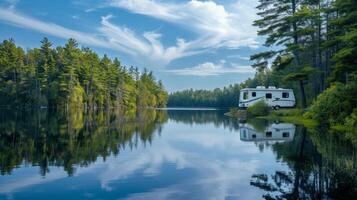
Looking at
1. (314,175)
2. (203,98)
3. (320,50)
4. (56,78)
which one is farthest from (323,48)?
(203,98)

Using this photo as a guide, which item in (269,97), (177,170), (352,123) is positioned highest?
(269,97)

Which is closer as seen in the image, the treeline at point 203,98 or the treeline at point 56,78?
the treeline at point 56,78

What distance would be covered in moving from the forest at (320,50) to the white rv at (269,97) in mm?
4002

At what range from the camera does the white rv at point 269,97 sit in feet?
140

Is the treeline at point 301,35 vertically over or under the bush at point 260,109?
over

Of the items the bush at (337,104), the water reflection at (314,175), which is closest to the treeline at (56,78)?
the bush at (337,104)

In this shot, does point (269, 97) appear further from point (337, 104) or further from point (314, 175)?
point (314, 175)

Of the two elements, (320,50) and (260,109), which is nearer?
(320,50)

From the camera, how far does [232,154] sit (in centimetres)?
1400

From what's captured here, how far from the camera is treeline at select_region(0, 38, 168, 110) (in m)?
69.6

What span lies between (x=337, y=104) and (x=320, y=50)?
37.4ft

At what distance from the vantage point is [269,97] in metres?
43.0

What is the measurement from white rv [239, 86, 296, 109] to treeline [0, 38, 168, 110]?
39.2 metres

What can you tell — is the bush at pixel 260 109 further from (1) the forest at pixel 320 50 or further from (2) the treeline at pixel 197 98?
(2) the treeline at pixel 197 98
